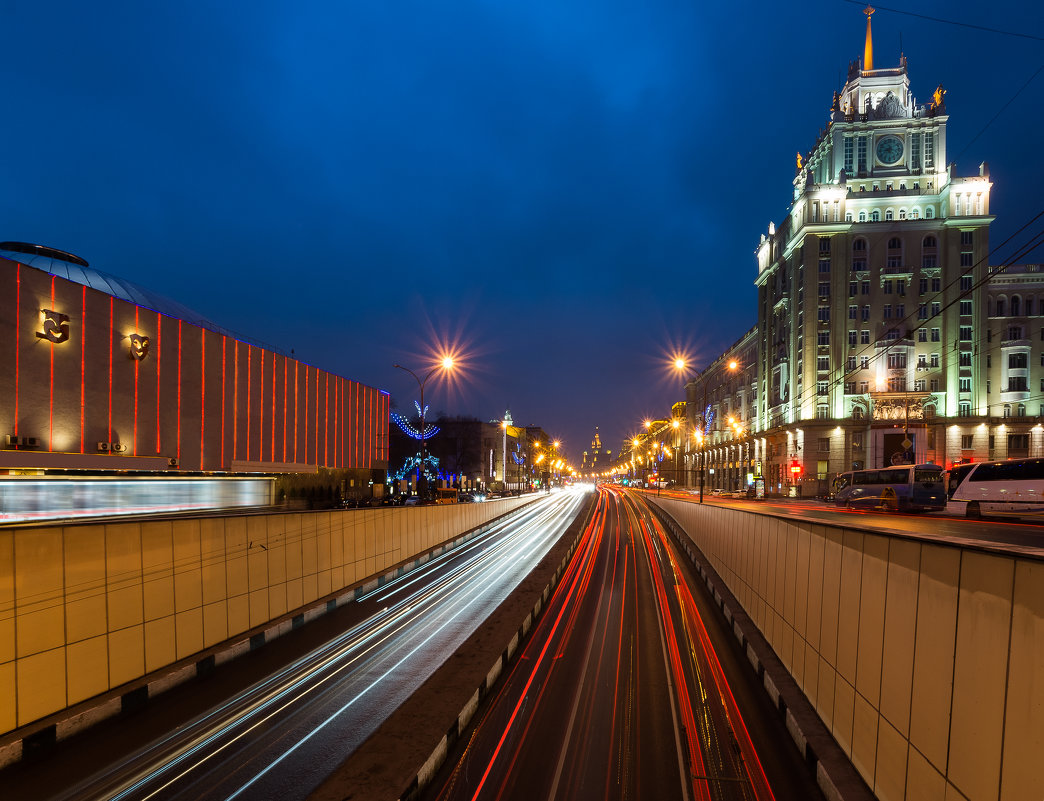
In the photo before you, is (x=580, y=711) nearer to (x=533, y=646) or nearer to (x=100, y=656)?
(x=533, y=646)

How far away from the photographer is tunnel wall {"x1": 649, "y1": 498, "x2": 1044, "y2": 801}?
12.5 feet

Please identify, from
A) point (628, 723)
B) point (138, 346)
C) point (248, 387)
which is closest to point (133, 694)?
point (628, 723)

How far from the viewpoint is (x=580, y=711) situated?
29.2 feet

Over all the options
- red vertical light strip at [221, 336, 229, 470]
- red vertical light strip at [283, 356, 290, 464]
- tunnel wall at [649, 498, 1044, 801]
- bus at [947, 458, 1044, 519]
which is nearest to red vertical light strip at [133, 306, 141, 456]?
red vertical light strip at [221, 336, 229, 470]

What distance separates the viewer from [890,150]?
7088 centimetres

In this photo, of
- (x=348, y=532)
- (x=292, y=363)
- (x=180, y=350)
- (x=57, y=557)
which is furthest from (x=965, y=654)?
(x=292, y=363)

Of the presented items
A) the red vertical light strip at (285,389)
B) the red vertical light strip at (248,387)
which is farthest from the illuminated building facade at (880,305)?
the red vertical light strip at (248,387)

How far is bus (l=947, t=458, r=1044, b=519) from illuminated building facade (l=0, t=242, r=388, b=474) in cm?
3966

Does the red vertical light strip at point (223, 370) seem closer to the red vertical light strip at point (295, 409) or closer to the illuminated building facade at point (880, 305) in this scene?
the red vertical light strip at point (295, 409)

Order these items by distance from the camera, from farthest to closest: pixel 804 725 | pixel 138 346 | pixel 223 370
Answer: pixel 223 370, pixel 138 346, pixel 804 725

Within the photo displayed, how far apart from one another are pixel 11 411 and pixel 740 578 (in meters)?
28.5

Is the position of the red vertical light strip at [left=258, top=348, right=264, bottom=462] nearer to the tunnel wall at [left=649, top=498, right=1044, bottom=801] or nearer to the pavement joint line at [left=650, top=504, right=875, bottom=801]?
the pavement joint line at [left=650, top=504, right=875, bottom=801]

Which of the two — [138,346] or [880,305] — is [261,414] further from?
[880,305]

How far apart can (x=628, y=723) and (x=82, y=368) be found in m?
29.7
